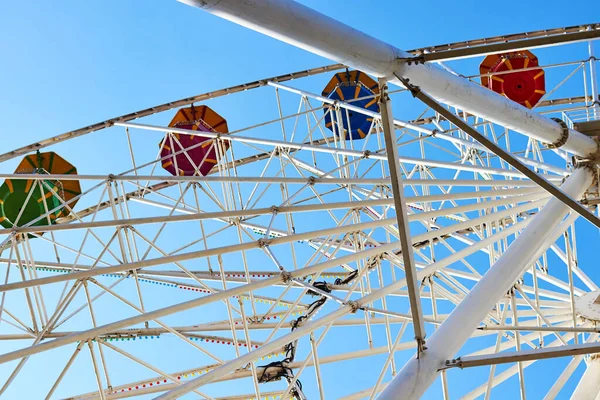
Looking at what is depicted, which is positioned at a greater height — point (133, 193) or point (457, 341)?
point (133, 193)

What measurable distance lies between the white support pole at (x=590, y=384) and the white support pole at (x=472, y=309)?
15.4 ft

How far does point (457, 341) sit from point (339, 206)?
5.65 metres

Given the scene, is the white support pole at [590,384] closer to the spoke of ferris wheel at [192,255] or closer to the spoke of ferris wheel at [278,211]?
the spoke of ferris wheel at [192,255]

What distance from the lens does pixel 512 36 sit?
2045 cm

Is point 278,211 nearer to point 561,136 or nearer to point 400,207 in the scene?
point 561,136

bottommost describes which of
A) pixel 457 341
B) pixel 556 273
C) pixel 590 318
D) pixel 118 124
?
Result: pixel 457 341

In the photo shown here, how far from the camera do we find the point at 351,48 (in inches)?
276

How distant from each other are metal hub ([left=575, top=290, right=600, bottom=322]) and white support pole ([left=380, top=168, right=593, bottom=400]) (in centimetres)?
644

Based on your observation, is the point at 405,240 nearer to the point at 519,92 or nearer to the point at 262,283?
the point at 262,283

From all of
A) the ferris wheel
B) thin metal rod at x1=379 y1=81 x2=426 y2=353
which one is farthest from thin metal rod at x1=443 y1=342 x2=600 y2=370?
thin metal rod at x1=379 y1=81 x2=426 y2=353

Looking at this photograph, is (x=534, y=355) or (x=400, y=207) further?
(x=400, y=207)

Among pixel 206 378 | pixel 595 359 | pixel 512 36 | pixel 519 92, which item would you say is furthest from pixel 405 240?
pixel 519 92

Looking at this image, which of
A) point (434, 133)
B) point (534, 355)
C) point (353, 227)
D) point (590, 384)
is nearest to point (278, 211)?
point (353, 227)

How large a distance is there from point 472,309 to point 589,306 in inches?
360
